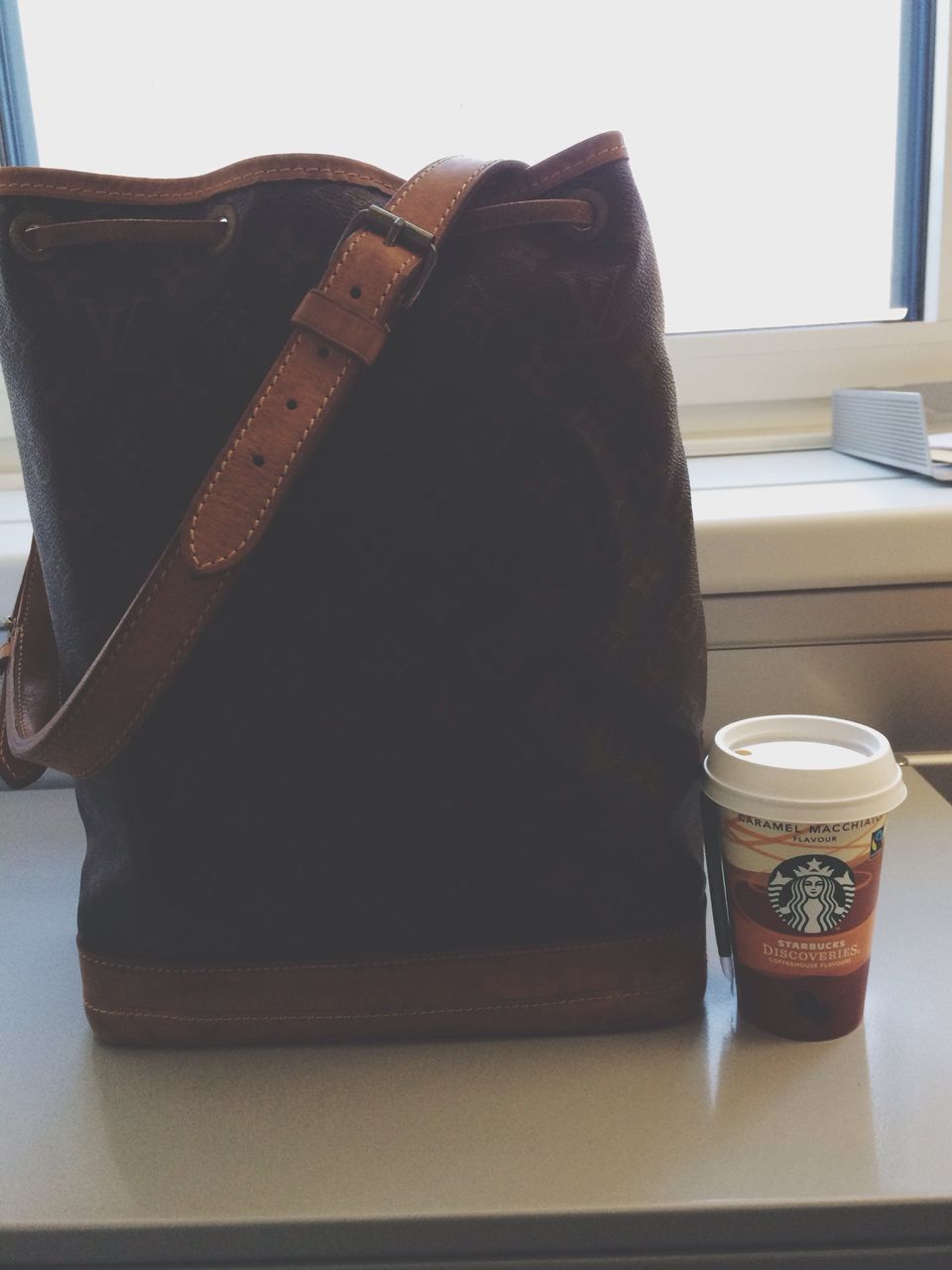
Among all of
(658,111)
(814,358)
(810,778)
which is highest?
(658,111)

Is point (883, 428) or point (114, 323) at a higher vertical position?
point (114, 323)

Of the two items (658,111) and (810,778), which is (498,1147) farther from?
(658,111)

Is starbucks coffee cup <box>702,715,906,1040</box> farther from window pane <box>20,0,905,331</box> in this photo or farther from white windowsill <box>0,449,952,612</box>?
window pane <box>20,0,905,331</box>

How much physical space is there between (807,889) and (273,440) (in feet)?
0.98

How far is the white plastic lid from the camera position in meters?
0.44

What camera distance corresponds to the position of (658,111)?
938 mm

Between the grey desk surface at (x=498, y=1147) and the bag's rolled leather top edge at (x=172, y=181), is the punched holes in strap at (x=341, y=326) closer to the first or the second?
the bag's rolled leather top edge at (x=172, y=181)

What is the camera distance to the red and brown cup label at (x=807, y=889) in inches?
17.7

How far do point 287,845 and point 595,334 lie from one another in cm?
26

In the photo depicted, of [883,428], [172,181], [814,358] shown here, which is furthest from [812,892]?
[814,358]

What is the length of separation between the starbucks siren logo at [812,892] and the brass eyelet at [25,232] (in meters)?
0.41

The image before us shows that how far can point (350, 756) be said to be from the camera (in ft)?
1.51

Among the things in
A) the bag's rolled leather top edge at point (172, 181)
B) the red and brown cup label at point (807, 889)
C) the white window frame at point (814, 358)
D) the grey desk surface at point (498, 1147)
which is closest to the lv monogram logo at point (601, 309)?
the bag's rolled leather top edge at point (172, 181)

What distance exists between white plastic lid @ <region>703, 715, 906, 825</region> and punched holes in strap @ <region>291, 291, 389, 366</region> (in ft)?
0.78
